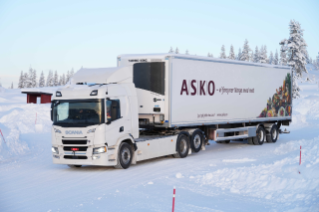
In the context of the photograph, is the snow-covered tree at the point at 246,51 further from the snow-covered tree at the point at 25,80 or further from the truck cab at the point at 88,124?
the snow-covered tree at the point at 25,80

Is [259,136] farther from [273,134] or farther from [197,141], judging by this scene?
[197,141]

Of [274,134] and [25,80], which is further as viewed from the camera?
[25,80]

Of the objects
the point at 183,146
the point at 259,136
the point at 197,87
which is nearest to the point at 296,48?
the point at 259,136

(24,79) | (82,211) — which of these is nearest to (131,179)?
(82,211)

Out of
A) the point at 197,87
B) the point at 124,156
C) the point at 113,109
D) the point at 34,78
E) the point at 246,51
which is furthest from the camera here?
the point at 34,78

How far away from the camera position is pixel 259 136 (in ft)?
72.7

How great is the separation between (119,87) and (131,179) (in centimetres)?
351

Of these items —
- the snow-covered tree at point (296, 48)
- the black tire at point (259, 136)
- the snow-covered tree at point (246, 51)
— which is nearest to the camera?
the black tire at point (259, 136)

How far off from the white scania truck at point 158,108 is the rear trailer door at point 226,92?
0.14 ft

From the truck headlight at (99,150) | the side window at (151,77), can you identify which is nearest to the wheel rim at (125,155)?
the truck headlight at (99,150)

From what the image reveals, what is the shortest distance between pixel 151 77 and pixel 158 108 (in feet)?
4.17

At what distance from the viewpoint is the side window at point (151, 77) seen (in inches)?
618

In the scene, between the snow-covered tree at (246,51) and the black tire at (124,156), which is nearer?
the black tire at (124,156)

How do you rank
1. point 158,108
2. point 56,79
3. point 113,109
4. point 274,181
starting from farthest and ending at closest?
point 56,79 → point 158,108 → point 113,109 → point 274,181
